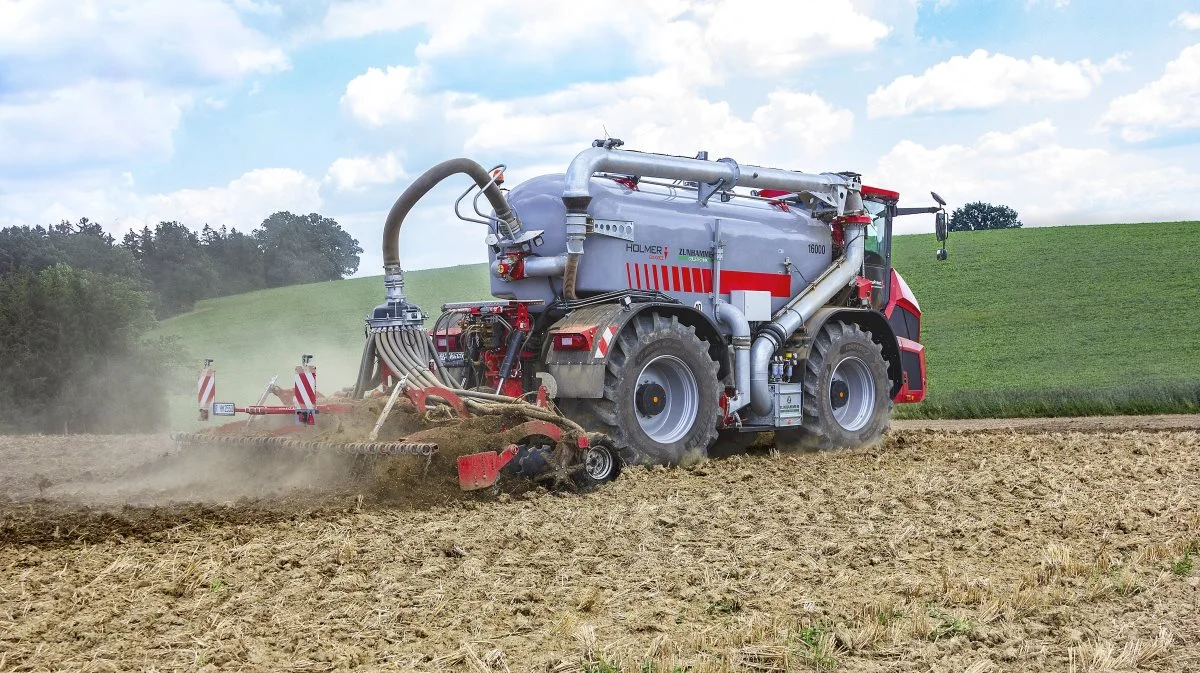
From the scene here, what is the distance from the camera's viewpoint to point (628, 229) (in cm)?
1034

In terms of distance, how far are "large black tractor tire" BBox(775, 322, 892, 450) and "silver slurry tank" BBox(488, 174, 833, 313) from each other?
30.5 inches

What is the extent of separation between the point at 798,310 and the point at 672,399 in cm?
225

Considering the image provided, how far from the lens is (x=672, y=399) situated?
411 inches

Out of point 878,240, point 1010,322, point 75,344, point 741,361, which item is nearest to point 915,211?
point 878,240

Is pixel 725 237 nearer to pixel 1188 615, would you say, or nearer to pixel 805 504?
pixel 805 504

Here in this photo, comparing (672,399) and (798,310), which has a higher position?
(798,310)

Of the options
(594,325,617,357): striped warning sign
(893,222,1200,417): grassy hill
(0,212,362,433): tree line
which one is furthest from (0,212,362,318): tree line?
(594,325,617,357): striped warning sign

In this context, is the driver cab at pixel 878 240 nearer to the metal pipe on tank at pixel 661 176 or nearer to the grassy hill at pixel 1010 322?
the metal pipe on tank at pixel 661 176

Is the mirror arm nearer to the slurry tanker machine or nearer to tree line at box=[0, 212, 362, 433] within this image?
the slurry tanker machine

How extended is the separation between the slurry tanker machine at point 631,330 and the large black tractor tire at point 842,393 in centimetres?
2

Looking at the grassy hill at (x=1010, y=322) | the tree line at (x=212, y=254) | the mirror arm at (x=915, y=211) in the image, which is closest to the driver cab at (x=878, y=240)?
the mirror arm at (x=915, y=211)

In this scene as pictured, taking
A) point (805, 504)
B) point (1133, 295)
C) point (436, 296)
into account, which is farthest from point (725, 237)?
point (1133, 295)

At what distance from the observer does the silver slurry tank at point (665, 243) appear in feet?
33.5

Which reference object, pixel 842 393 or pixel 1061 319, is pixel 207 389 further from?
pixel 1061 319
